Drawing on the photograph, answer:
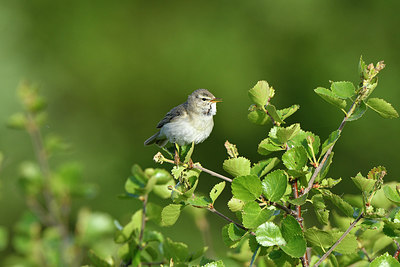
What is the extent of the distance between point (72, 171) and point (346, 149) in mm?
4869

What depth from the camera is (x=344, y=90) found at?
128 centimetres

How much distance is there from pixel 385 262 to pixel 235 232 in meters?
0.33

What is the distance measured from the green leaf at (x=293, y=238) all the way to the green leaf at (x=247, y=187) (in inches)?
3.5

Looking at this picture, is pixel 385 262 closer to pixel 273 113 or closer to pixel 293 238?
pixel 293 238

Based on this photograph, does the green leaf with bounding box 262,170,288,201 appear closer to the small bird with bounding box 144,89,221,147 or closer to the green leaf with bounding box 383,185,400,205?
the green leaf with bounding box 383,185,400,205

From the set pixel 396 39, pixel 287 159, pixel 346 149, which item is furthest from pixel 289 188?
pixel 396 39

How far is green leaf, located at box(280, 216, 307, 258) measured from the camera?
45.1 inches

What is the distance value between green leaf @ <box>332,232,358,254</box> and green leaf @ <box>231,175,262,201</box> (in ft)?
0.68

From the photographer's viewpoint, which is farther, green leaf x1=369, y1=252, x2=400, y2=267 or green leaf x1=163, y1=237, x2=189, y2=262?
green leaf x1=163, y1=237, x2=189, y2=262

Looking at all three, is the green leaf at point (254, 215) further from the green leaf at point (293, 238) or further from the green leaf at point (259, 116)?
the green leaf at point (259, 116)

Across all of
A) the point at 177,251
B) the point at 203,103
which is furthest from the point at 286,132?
the point at 203,103

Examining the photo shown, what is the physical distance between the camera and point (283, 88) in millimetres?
6883

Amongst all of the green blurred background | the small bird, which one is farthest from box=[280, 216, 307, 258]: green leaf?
the green blurred background

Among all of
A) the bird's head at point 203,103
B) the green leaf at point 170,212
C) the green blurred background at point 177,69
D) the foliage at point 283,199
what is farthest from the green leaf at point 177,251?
the green blurred background at point 177,69
